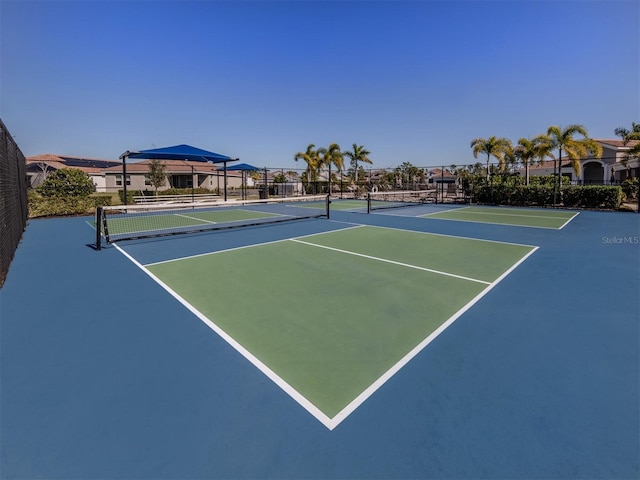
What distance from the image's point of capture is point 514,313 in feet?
14.6

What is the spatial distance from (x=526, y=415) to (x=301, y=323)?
2395 mm

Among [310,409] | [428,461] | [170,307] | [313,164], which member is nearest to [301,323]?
[310,409]

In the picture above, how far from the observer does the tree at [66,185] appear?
776 inches

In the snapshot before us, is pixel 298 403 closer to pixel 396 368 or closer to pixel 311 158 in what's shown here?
pixel 396 368

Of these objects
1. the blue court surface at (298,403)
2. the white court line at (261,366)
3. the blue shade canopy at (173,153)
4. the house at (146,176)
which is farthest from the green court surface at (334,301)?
the house at (146,176)

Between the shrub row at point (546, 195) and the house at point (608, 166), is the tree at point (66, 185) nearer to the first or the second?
the shrub row at point (546, 195)

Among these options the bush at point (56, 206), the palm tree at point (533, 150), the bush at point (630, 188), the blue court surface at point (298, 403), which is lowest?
the blue court surface at point (298, 403)

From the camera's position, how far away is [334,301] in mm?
4902

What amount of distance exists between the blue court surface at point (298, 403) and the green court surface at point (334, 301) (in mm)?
123

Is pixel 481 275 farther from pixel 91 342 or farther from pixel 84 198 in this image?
pixel 84 198

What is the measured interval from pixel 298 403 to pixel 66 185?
23.2m

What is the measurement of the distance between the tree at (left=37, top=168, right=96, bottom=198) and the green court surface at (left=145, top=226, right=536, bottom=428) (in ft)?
57.3

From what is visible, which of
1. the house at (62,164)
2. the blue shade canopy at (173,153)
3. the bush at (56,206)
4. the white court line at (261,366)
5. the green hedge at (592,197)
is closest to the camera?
the white court line at (261,366)

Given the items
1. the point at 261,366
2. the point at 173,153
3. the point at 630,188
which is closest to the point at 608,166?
the point at 630,188
